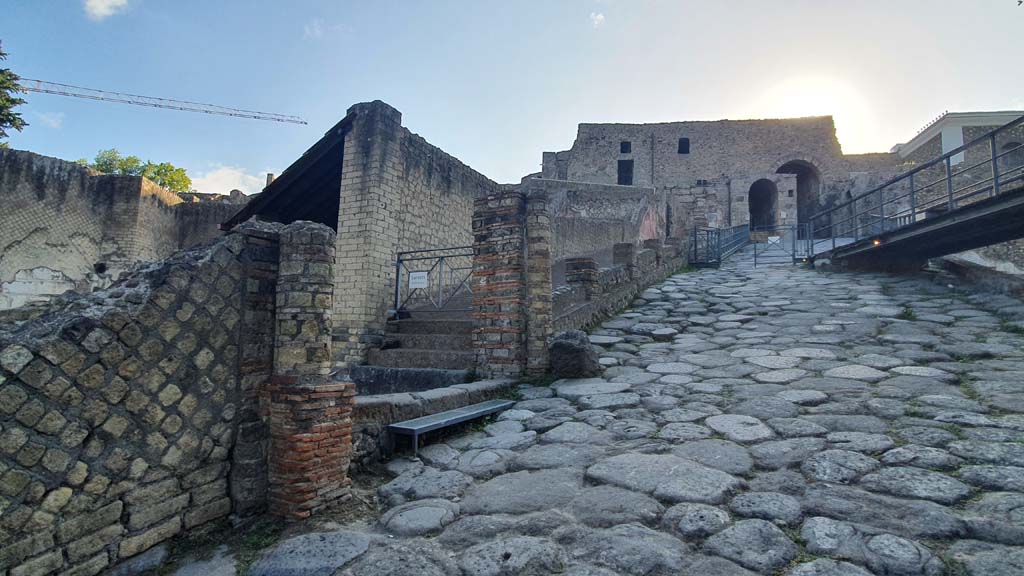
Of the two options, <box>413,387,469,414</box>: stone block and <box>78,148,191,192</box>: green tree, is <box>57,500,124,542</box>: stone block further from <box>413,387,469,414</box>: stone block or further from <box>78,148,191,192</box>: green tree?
<box>78,148,191,192</box>: green tree

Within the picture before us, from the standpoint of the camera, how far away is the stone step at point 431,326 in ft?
24.1

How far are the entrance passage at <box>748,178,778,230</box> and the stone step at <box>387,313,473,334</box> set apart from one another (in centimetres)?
2428

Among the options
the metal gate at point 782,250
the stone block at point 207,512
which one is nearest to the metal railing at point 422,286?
the stone block at point 207,512

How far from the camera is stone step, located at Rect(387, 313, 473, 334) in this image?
736 cm

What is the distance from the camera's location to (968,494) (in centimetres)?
239

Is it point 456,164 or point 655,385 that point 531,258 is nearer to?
point 655,385

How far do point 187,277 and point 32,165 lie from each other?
57.2ft

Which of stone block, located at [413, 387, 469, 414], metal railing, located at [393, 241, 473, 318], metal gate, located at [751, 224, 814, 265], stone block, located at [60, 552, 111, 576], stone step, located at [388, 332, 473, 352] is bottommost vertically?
stone block, located at [60, 552, 111, 576]

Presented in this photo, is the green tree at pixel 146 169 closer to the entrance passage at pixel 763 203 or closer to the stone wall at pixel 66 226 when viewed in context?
the stone wall at pixel 66 226

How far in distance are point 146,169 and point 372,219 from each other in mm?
39252

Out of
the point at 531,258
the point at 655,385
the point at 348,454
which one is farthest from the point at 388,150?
the point at 348,454

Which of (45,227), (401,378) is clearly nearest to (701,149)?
(401,378)

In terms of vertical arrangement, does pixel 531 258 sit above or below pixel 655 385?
above

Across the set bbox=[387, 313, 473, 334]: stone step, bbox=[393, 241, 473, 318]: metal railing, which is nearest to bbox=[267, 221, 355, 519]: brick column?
bbox=[387, 313, 473, 334]: stone step
